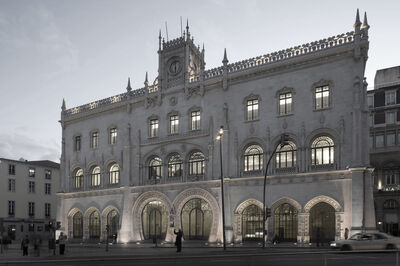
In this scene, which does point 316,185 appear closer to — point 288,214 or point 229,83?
point 288,214

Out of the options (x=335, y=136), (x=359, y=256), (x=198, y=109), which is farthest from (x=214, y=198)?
(x=359, y=256)

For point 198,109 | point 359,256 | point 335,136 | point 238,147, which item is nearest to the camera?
point 359,256

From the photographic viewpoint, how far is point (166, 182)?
45062 mm

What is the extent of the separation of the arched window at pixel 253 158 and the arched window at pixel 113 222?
702 inches

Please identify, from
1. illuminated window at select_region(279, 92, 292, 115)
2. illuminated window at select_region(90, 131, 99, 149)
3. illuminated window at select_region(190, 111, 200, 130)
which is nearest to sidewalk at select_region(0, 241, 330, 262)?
illuminated window at select_region(190, 111, 200, 130)

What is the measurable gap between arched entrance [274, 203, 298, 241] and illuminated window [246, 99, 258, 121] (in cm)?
851

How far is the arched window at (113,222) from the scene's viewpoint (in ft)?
162

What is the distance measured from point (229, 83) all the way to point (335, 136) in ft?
38.6

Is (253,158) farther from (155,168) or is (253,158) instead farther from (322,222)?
(155,168)

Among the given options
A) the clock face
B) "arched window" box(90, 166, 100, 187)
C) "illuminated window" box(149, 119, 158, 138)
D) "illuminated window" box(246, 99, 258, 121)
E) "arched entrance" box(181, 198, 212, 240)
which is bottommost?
"arched entrance" box(181, 198, 212, 240)

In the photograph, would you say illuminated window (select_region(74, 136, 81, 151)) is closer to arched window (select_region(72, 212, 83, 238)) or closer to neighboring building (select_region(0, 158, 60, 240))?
arched window (select_region(72, 212, 83, 238))

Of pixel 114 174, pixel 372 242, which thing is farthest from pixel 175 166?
pixel 372 242

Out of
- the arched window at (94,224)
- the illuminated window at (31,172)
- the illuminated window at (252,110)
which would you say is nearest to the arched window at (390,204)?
the illuminated window at (252,110)

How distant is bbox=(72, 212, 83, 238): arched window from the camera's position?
53.2 meters
